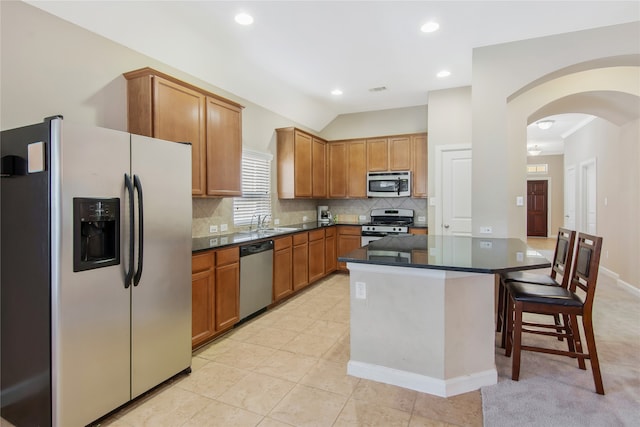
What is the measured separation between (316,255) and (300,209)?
108cm

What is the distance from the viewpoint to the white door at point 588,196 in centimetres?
682

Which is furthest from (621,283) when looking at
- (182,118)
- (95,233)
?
(95,233)

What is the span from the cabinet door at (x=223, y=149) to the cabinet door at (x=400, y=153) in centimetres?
291

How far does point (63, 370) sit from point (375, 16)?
3.44 meters

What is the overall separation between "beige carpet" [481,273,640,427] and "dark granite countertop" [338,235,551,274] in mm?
906

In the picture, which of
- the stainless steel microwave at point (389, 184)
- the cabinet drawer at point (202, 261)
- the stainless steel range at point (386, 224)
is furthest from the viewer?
the stainless steel microwave at point (389, 184)

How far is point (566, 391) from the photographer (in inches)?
89.9

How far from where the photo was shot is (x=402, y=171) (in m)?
5.61

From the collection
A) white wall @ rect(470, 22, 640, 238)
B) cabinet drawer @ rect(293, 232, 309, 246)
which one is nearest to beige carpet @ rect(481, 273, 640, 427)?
white wall @ rect(470, 22, 640, 238)

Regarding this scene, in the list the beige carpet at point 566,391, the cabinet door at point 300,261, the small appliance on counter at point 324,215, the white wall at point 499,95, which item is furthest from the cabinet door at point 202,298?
the small appliance on counter at point 324,215

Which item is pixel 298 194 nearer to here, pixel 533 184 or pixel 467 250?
pixel 467 250

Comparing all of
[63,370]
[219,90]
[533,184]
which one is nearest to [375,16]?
[219,90]

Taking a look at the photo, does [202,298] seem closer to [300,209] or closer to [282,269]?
[282,269]

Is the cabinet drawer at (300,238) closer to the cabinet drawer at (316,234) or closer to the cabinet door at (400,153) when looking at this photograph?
the cabinet drawer at (316,234)
